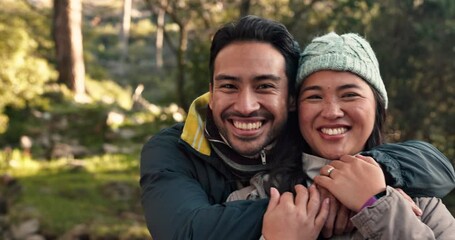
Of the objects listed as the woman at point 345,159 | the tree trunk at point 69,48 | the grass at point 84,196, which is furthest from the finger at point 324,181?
the tree trunk at point 69,48

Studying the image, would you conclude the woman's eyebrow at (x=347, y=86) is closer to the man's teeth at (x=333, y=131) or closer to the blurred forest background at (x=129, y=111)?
the man's teeth at (x=333, y=131)

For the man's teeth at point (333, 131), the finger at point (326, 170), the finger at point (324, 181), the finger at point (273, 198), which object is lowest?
the finger at point (273, 198)

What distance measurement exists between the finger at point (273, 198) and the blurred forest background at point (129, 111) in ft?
12.1

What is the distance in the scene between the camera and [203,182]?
1.99 m

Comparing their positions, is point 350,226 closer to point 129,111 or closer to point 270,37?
point 270,37

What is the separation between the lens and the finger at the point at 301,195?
1661 mm

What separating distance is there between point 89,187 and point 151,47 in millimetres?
23207

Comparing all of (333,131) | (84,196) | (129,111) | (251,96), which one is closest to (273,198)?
(333,131)

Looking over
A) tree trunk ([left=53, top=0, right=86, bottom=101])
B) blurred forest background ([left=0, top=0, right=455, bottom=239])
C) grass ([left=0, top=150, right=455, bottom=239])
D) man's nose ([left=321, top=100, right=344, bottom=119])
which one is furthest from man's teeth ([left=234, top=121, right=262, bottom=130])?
tree trunk ([left=53, top=0, right=86, bottom=101])

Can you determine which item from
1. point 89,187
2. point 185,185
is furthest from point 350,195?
point 89,187

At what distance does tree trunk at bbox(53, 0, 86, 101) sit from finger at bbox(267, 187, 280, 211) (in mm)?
10226

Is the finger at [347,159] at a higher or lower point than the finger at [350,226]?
higher

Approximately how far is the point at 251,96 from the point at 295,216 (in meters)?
0.46

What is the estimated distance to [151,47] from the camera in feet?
97.4
